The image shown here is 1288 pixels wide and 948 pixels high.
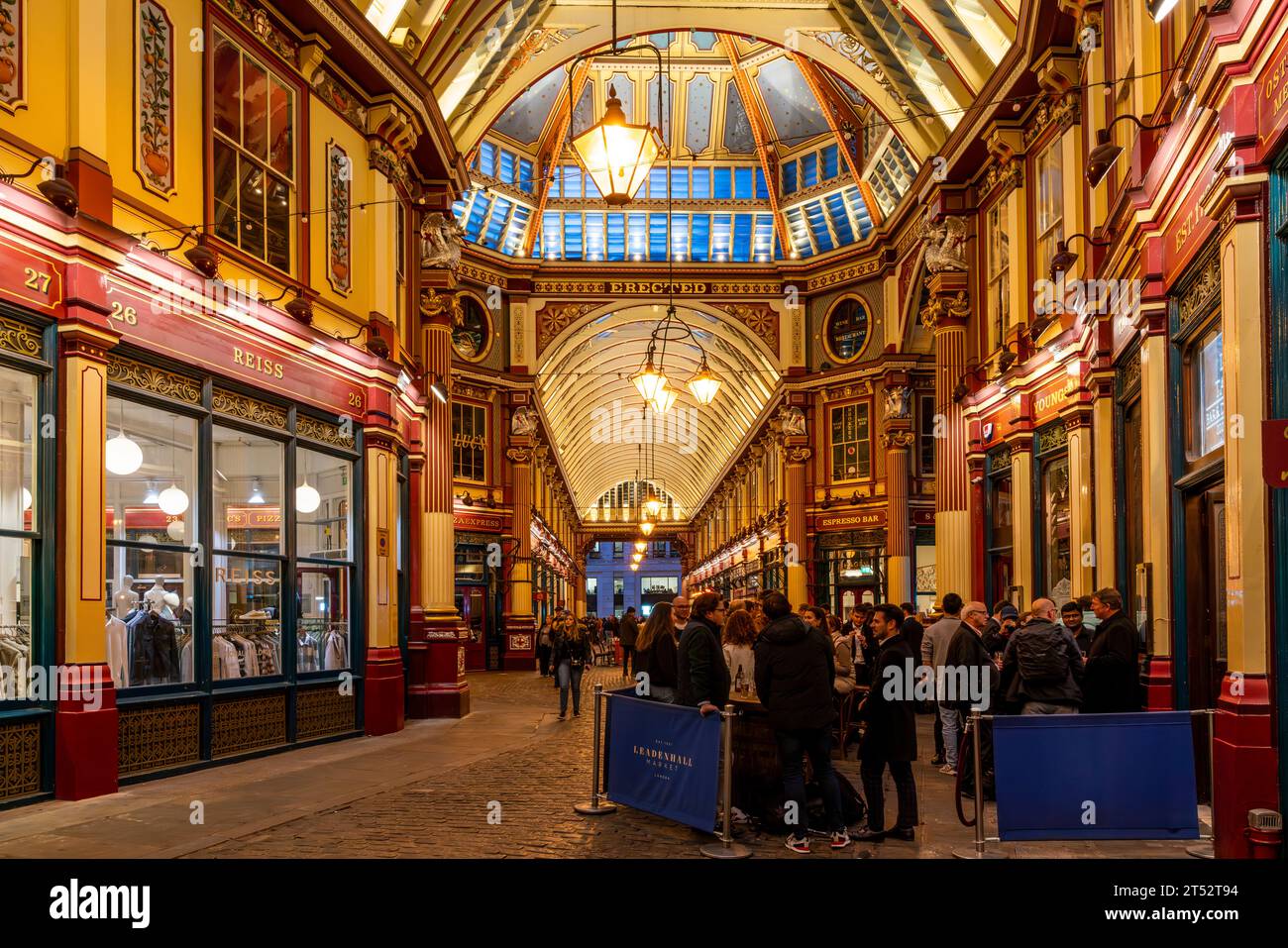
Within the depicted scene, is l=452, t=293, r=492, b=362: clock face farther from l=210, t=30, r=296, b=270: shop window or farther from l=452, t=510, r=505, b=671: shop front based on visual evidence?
l=210, t=30, r=296, b=270: shop window

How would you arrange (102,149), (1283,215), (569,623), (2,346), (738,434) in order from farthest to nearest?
(738,434) < (569,623) < (102,149) < (2,346) < (1283,215)

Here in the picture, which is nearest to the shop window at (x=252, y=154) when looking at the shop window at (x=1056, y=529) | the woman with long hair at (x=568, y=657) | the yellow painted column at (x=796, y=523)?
the woman with long hair at (x=568, y=657)

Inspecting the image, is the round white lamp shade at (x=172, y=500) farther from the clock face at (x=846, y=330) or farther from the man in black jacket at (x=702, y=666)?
the clock face at (x=846, y=330)

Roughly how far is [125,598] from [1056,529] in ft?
34.7

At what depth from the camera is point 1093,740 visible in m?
7.38

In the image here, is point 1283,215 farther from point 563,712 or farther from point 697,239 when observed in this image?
point 697,239

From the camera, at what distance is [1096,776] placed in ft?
24.3

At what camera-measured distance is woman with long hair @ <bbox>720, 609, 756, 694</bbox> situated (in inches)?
385

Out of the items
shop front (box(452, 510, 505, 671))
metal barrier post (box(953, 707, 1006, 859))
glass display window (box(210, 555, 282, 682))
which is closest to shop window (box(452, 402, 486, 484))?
shop front (box(452, 510, 505, 671))

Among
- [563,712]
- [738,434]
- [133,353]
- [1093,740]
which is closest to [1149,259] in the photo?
[1093,740]

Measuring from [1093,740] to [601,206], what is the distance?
27181 mm

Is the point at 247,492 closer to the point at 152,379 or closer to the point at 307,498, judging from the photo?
the point at 307,498

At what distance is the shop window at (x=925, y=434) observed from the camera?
27.9 metres

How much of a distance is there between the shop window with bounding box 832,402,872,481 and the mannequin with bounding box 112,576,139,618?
21.0 meters
